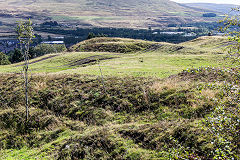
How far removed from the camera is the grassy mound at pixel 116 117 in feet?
43.7

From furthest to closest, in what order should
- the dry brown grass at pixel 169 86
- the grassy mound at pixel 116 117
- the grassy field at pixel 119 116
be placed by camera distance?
the dry brown grass at pixel 169 86
the grassy mound at pixel 116 117
the grassy field at pixel 119 116

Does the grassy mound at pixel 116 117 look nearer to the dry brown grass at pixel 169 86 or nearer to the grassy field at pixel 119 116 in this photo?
the grassy field at pixel 119 116

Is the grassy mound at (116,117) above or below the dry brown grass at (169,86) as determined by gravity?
below

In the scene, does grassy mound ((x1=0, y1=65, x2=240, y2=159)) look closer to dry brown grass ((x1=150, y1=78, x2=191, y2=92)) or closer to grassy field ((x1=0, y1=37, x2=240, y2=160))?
grassy field ((x1=0, y1=37, x2=240, y2=160))

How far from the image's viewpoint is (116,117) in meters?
19.9

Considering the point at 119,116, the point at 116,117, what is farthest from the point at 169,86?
the point at 116,117

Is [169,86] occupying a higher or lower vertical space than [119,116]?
higher

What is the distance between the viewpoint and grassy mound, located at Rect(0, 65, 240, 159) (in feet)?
43.7

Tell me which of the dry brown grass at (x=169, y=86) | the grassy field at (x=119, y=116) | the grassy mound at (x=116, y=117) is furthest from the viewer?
the dry brown grass at (x=169, y=86)

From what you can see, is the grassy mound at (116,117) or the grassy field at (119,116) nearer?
the grassy field at (119,116)

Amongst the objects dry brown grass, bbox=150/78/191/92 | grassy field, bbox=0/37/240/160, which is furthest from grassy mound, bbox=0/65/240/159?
dry brown grass, bbox=150/78/191/92

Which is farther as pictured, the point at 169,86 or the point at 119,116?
the point at 169,86

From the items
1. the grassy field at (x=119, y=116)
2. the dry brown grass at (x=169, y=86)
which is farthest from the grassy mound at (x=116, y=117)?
the dry brown grass at (x=169, y=86)

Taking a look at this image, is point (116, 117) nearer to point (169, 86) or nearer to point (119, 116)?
point (119, 116)
